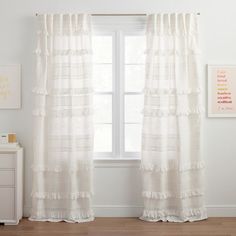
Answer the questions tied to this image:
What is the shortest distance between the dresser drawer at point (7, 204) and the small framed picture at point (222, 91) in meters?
2.53

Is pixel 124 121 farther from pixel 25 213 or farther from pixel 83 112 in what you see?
pixel 25 213

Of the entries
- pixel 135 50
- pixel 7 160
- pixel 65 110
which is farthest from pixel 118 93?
pixel 7 160

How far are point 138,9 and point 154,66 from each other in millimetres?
748

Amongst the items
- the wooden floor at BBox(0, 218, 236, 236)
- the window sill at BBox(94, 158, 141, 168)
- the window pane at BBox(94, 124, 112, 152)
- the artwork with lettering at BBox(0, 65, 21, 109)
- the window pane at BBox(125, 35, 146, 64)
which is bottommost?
the wooden floor at BBox(0, 218, 236, 236)

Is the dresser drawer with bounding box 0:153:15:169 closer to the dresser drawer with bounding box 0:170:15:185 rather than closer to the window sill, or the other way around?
the dresser drawer with bounding box 0:170:15:185

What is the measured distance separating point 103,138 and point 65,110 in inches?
24.7

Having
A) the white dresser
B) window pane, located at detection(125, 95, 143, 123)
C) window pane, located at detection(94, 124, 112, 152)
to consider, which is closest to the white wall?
window pane, located at detection(94, 124, 112, 152)

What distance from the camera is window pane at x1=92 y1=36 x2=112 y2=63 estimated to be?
4953 millimetres

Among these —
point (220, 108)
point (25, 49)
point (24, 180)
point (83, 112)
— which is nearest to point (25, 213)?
point (24, 180)

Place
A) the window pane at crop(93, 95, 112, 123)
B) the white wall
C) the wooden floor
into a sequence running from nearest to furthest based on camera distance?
the wooden floor < the white wall < the window pane at crop(93, 95, 112, 123)

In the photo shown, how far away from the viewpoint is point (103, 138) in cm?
501

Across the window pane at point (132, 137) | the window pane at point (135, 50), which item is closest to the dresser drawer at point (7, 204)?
the window pane at point (132, 137)

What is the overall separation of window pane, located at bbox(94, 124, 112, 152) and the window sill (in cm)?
16

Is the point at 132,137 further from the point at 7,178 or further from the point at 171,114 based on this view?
the point at 7,178
